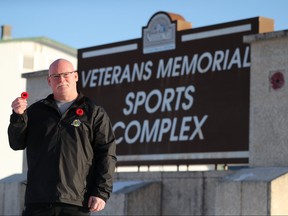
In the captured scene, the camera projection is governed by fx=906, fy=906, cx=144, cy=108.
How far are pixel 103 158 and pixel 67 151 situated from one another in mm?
267

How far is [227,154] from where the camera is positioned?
16109mm

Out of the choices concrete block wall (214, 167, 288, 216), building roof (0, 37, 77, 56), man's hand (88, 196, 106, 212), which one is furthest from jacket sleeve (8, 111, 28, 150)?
building roof (0, 37, 77, 56)

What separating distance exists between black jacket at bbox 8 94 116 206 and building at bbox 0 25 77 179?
1201 inches

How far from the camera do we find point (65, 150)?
6.57 meters

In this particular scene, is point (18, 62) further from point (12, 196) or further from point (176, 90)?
point (176, 90)

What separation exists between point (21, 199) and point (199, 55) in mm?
5048

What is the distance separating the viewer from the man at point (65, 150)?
6.51 metres

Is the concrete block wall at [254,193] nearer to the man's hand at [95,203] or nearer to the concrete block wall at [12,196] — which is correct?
the concrete block wall at [12,196]

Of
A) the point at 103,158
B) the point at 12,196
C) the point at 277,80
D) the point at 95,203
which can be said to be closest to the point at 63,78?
the point at 103,158

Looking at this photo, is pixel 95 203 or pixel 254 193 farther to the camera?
pixel 254 193

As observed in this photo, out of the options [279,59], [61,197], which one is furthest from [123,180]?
[61,197]

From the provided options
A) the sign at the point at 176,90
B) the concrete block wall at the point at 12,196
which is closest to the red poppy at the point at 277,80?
the sign at the point at 176,90

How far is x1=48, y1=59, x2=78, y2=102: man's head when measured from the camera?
6594 mm

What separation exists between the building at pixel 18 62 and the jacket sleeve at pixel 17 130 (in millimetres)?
30477
